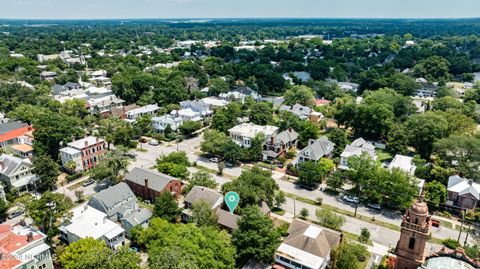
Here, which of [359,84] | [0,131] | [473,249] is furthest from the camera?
[359,84]

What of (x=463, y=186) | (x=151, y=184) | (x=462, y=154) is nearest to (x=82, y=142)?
(x=151, y=184)

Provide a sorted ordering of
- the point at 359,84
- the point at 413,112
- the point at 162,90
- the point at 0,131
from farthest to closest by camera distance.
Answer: the point at 359,84, the point at 162,90, the point at 413,112, the point at 0,131

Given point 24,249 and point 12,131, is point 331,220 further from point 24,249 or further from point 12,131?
point 12,131

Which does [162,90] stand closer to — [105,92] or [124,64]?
[105,92]

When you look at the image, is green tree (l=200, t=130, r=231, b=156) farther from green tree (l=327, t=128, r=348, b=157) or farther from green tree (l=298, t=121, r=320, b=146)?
green tree (l=327, t=128, r=348, b=157)

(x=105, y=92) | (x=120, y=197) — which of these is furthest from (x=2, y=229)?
(x=105, y=92)

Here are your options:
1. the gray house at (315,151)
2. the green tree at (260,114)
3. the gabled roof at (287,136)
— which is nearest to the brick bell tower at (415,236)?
the gray house at (315,151)

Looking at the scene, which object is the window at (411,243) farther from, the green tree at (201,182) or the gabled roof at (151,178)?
the gabled roof at (151,178)
